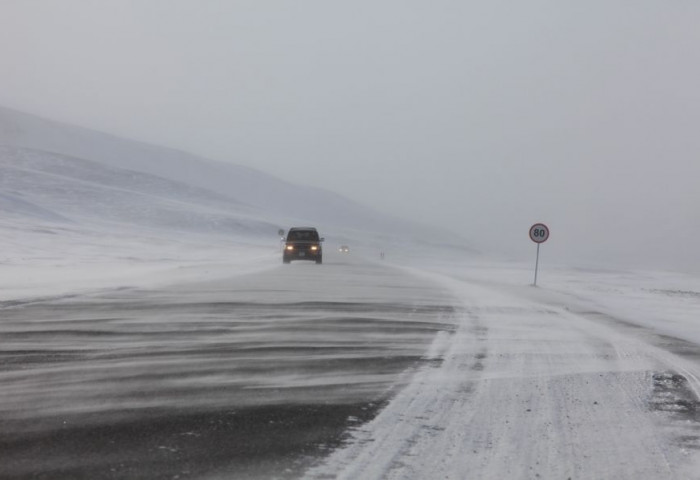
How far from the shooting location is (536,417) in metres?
5.57

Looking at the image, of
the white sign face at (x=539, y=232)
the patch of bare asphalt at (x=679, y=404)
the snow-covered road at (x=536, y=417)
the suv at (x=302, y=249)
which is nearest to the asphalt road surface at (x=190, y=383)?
the snow-covered road at (x=536, y=417)

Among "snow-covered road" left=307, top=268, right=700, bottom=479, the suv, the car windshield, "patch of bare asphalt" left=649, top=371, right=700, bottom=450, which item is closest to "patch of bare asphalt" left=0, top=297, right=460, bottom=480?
"snow-covered road" left=307, top=268, right=700, bottom=479

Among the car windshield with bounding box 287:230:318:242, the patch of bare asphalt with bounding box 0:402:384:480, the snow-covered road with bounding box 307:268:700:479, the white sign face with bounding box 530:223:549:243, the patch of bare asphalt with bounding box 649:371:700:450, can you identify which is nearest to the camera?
the patch of bare asphalt with bounding box 0:402:384:480

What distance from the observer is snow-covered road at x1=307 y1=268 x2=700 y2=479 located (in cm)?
431

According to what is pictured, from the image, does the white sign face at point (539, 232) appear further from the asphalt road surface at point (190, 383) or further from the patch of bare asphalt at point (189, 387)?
the patch of bare asphalt at point (189, 387)

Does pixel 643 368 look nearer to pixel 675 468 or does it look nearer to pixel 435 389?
pixel 435 389

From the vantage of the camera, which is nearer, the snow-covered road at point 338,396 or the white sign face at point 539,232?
the snow-covered road at point 338,396

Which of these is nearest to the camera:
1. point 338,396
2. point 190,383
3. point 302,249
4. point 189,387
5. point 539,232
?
point 338,396

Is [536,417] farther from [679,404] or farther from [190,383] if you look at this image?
[190,383]

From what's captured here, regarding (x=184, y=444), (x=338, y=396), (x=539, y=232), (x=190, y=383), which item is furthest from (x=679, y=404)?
(x=539, y=232)

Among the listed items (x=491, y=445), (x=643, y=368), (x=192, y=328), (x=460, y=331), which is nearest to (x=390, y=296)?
(x=460, y=331)

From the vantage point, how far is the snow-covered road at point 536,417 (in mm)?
4312

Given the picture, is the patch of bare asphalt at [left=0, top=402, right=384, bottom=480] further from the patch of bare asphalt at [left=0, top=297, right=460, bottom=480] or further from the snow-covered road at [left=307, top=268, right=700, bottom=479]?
the snow-covered road at [left=307, top=268, right=700, bottom=479]

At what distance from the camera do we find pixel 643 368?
8.06 metres
